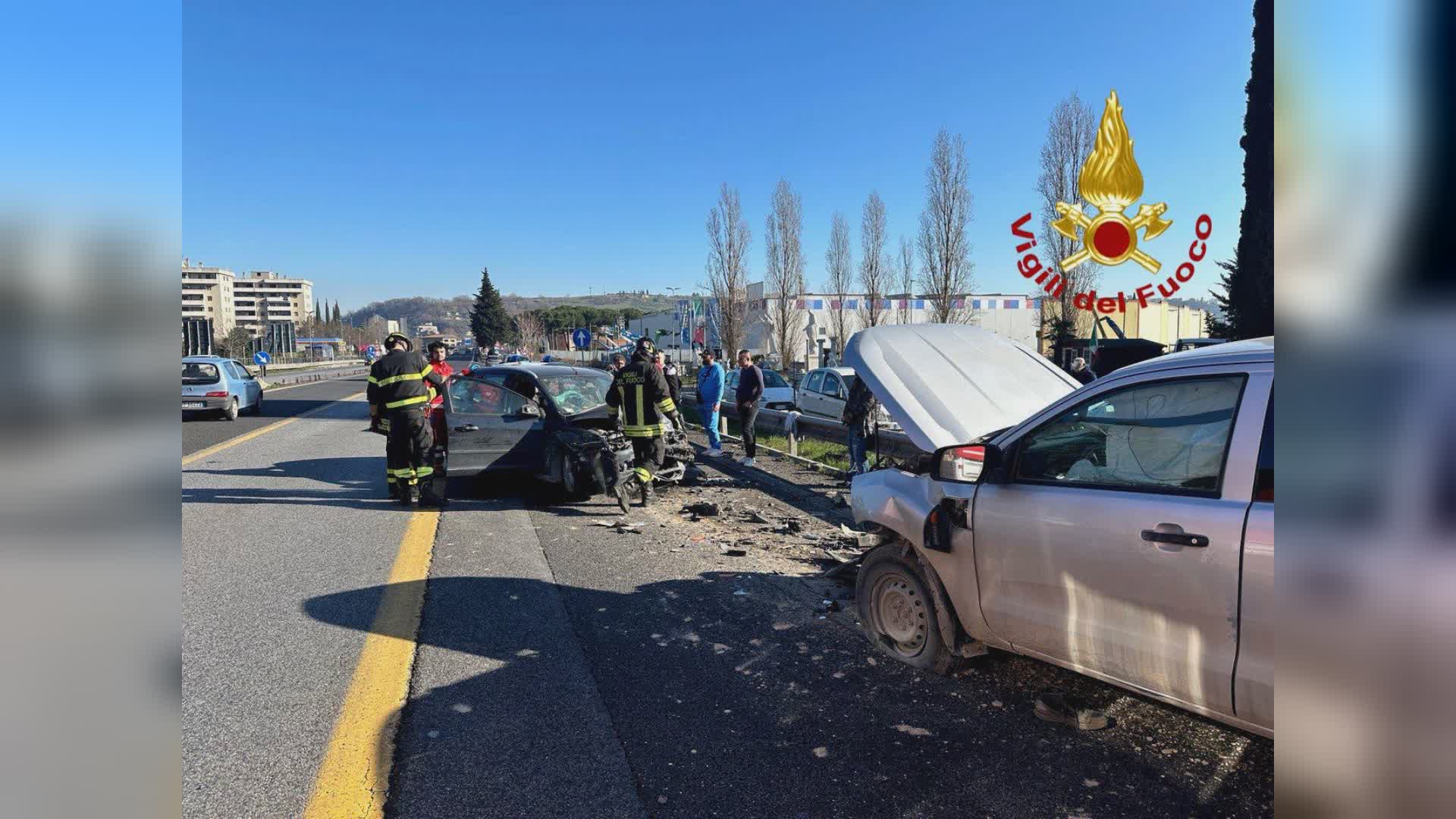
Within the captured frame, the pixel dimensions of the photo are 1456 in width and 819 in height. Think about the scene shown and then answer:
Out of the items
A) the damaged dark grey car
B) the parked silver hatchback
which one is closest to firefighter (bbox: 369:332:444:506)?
the damaged dark grey car

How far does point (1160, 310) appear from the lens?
54.3 meters

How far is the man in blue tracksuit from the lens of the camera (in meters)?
13.4

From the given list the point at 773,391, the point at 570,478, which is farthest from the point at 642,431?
the point at 773,391

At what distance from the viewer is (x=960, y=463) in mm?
4000

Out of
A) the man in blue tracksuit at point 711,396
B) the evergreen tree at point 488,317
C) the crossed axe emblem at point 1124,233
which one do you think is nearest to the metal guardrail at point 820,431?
the man in blue tracksuit at point 711,396

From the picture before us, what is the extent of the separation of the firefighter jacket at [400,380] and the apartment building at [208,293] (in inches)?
269

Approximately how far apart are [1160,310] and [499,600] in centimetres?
5830

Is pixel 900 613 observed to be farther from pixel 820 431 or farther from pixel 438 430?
pixel 820 431

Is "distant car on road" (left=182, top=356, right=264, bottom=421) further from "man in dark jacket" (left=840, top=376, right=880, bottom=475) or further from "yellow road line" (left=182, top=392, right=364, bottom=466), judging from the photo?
"man in dark jacket" (left=840, top=376, right=880, bottom=475)

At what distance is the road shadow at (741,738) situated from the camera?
299 cm

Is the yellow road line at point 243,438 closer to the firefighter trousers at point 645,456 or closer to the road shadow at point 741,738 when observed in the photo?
the firefighter trousers at point 645,456

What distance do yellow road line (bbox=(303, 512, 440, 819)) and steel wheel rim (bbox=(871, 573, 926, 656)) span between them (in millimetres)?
2483
